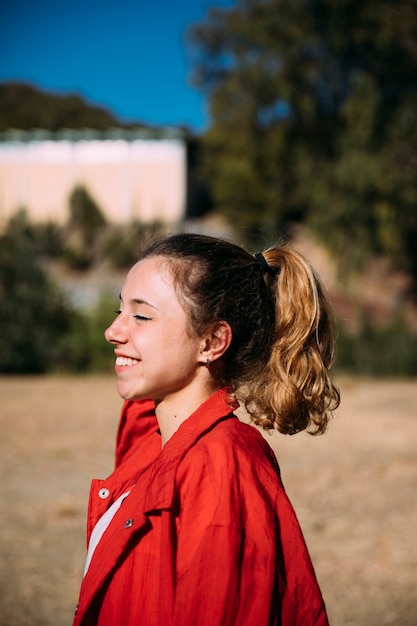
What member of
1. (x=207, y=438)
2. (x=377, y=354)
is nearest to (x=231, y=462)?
(x=207, y=438)

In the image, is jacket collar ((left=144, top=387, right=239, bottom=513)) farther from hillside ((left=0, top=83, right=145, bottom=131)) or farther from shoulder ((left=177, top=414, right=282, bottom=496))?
hillside ((left=0, top=83, right=145, bottom=131))

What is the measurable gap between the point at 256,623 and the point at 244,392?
66 cm

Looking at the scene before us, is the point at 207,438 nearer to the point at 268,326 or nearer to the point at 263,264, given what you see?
the point at 268,326

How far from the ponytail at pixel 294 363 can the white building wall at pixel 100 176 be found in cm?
3193

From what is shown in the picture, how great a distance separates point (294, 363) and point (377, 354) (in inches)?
615

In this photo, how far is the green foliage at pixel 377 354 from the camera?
1712 centimetres

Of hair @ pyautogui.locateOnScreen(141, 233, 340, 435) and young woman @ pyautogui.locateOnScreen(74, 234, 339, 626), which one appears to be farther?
hair @ pyautogui.locateOnScreen(141, 233, 340, 435)

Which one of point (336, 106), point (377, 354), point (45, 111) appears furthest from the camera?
point (45, 111)

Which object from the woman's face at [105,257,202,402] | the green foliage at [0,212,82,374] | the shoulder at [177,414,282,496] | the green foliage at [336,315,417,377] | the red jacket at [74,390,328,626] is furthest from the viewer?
the green foliage at [336,315,417,377]

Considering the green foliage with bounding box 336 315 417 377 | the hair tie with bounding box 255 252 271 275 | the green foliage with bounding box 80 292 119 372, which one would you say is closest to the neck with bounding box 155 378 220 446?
the hair tie with bounding box 255 252 271 275

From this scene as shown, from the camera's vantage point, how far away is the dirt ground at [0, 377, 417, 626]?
483cm

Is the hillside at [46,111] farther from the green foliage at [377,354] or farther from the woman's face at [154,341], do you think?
the woman's face at [154,341]

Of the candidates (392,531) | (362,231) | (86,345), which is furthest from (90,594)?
(362,231)

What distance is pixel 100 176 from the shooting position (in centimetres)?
3625
